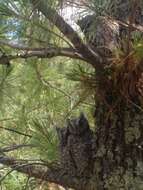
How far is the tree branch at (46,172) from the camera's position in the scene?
4.33 feet

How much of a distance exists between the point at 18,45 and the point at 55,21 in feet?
0.47

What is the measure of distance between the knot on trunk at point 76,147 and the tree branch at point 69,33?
0.19 metres

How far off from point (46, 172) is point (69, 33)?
15.7 inches

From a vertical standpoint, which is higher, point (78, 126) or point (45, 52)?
point (45, 52)

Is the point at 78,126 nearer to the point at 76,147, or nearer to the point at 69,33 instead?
the point at 76,147

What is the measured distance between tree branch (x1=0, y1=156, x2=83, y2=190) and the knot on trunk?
0.06 ft

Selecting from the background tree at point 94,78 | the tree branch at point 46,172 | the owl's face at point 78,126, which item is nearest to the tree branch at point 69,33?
the background tree at point 94,78

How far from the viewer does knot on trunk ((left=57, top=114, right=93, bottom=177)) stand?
52.0 inches

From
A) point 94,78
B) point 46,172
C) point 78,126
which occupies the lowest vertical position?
point 46,172

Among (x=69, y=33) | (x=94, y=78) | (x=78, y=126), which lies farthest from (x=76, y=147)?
(x=69, y=33)

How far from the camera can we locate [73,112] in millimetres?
1719

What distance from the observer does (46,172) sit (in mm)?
1361

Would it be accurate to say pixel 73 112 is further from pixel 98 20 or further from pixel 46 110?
pixel 98 20

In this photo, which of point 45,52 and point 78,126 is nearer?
point 45,52
